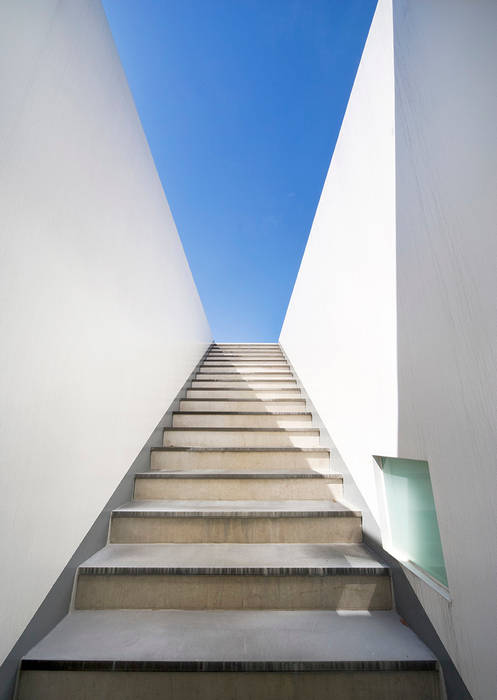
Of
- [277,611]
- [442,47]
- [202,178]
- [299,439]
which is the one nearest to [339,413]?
[299,439]

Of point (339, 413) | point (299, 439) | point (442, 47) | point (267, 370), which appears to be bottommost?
point (299, 439)

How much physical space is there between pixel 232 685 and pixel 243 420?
1.50 metres

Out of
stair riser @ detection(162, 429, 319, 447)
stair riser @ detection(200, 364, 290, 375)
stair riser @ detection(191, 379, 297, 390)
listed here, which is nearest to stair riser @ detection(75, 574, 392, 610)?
stair riser @ detection(162, 429, 319, 447)

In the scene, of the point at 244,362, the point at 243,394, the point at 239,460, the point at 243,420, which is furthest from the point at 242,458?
the point at 244,362

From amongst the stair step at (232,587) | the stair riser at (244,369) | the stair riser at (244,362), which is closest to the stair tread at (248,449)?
the stair step at (232,587)

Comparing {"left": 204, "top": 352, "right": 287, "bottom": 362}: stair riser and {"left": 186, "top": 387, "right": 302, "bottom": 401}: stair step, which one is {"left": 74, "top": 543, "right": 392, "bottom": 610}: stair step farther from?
{"left": 204, "top": 352, "right": 287, "bottom": 362}: stair riser

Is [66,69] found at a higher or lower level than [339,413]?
higher

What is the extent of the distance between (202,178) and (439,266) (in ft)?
19.9

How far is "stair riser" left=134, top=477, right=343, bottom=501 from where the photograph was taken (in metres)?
1.56

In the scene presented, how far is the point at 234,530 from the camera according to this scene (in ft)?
4.28

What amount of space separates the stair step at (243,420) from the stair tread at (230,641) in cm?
125

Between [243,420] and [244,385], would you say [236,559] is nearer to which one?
[243,420]

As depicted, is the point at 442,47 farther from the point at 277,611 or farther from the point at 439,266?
the point at 277,611

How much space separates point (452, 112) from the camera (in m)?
0.79
